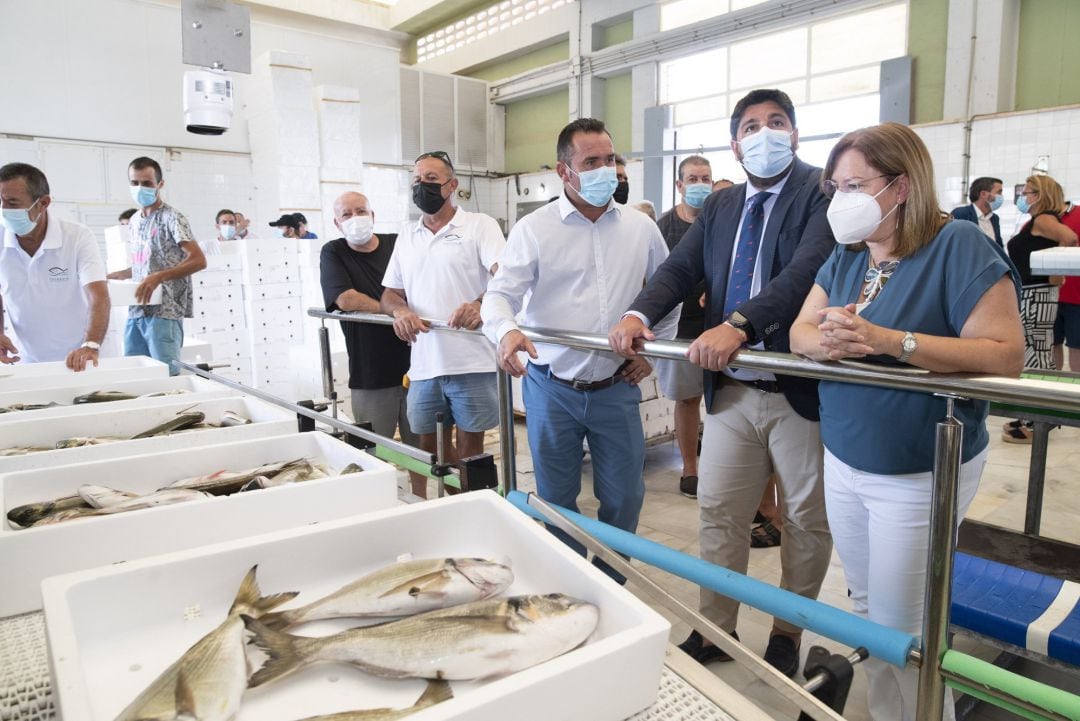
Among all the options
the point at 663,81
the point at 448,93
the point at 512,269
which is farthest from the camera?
the point at 448,93

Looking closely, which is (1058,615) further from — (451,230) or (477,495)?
(451,230)

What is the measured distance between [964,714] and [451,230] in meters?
2.29

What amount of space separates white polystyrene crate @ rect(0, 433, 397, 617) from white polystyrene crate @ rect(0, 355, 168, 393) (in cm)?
122

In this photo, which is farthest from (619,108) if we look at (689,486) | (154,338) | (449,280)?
(449,280)

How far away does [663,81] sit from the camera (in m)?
10.9

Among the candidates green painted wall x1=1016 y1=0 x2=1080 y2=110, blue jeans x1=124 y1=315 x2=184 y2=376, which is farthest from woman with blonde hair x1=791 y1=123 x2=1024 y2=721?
green painted wall x1=1016 y1=0 x2=1080 y2=110

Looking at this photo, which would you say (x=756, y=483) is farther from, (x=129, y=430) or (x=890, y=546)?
(x=129, y=430)

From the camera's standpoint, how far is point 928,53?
26.6ft

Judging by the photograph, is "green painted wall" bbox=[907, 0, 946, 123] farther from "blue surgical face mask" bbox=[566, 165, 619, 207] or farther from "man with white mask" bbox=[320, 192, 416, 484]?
"blue surgical face mask" bbox=[566, 165, 619, 207]

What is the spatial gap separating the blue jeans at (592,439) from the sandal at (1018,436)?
12.4 ft

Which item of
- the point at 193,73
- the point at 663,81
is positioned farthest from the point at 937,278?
the point at 663,81

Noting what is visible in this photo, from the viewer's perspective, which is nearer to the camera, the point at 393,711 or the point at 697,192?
the point at 393,711

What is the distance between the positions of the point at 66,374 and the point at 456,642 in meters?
2.25

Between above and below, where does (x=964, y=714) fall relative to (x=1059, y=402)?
below
